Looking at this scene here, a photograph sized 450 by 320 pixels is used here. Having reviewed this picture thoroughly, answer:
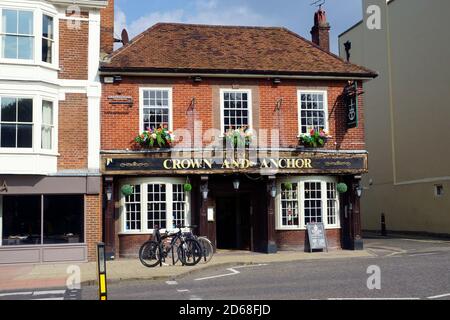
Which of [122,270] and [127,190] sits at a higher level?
[127,190]

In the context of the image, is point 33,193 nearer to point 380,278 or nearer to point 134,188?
point 134,188

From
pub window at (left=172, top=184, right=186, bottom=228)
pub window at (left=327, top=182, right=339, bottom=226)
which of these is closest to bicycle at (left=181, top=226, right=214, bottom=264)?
pub window at (left=172, top=184, right=186, bottom=228)

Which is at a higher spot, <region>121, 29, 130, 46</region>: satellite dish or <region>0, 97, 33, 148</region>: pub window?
<region>121, 29, 130, 46</region>: satellite dish

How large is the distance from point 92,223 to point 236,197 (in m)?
5.55

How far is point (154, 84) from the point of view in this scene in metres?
19.3

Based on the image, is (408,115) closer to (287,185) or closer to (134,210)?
(287,185)

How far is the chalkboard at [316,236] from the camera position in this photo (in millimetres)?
19703

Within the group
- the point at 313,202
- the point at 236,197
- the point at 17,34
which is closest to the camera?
the point at 17,34

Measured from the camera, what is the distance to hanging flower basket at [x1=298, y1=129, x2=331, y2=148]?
1962cm

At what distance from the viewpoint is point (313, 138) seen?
773 inches

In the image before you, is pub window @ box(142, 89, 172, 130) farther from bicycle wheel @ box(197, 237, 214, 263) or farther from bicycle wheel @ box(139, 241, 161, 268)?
bicycle wheel @ box(139, 241, 161, 268)

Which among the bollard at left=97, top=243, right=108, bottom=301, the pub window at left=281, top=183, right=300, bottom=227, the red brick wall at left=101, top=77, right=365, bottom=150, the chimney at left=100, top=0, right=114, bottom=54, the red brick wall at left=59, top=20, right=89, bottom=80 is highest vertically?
the chimney at left=100, top=0, right=114, bottom=54

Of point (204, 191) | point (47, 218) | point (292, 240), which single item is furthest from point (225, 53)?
point (47, 218)

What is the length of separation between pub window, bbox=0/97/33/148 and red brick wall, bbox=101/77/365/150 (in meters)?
2.41
